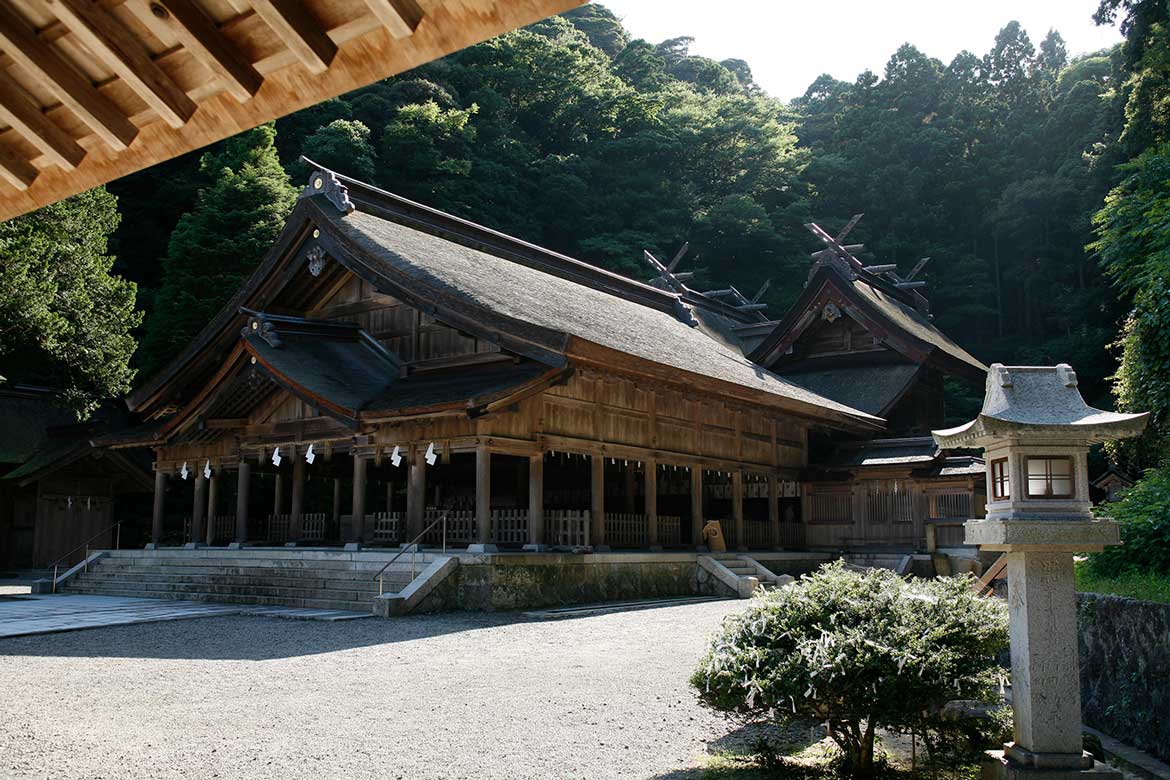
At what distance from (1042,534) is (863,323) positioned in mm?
23870

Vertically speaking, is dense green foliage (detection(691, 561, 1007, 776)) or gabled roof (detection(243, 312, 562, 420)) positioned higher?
gabled roof (detection(243, 312, 562, 420))

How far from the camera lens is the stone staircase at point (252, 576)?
15.9 meters

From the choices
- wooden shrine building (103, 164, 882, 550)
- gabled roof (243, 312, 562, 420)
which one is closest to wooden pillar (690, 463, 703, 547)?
wooden shrine building (103, 164, 882, 550)

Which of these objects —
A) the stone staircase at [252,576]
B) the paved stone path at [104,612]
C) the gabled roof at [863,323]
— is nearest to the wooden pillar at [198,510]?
the stone staircase at [252,576]

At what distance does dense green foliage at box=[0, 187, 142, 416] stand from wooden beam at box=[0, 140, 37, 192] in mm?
18940

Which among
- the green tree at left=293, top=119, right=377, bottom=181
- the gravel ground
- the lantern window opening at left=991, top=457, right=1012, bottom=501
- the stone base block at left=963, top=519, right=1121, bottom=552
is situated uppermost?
the green tree at left=293, top=119, right=377, bottom=181

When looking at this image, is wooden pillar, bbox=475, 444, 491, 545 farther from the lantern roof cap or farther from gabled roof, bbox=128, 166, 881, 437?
the lantern roof cap

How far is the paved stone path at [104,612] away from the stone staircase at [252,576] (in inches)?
17.6

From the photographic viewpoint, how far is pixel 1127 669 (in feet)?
24.4

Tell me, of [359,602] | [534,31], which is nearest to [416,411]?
[359,602]

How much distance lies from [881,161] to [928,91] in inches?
303

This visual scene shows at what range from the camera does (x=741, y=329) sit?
35312mm

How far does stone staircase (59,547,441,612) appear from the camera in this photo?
15.9 meters

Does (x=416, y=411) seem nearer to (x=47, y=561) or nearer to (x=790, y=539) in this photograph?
(x=790, y=539)
